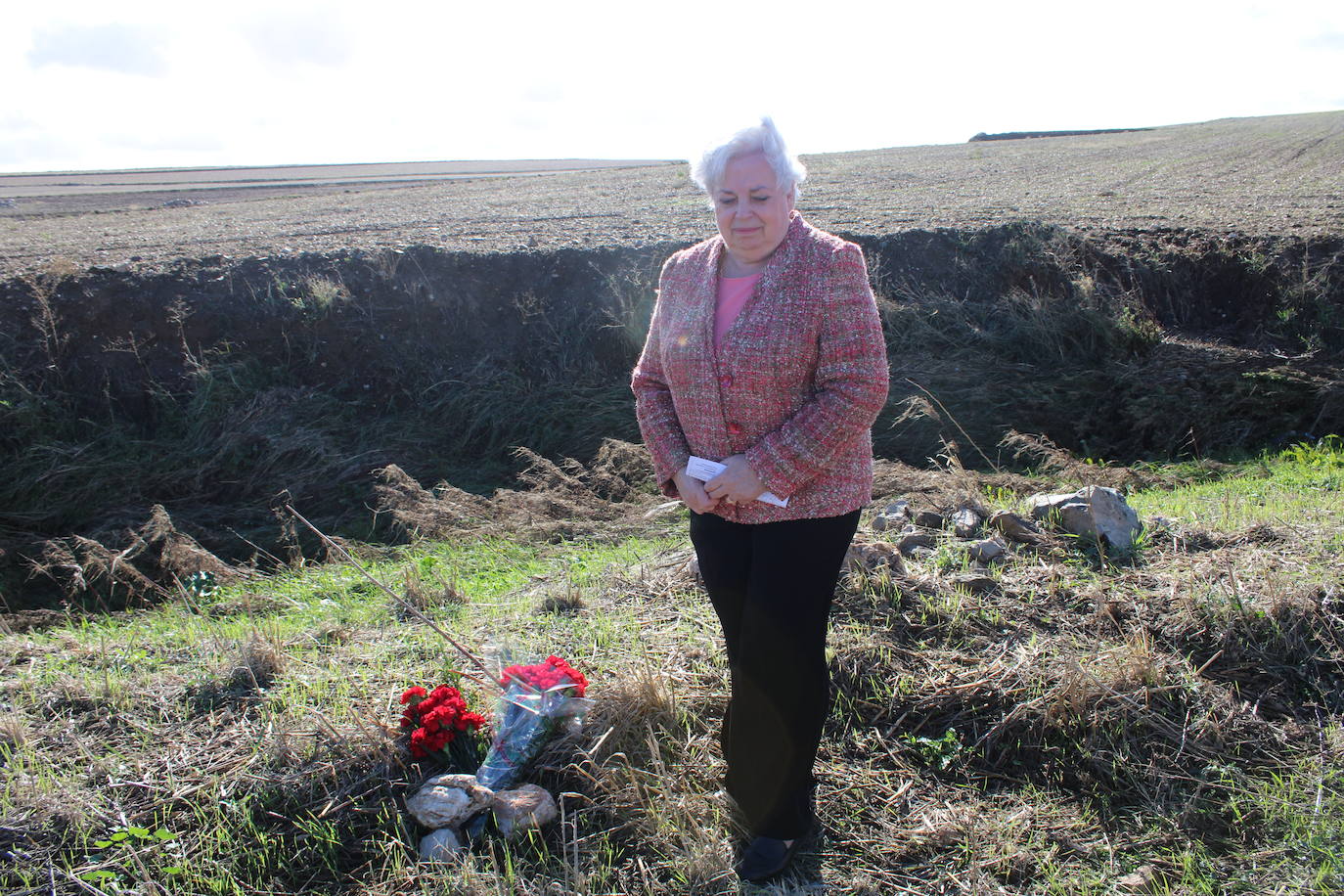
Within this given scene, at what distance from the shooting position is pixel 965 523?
4.18 meters

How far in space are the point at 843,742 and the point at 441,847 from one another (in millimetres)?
1328

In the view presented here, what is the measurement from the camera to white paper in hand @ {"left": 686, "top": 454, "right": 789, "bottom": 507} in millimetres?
2270

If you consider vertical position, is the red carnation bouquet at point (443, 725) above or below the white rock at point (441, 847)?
above

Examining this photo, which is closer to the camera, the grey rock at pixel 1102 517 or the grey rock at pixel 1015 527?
the grey rock at pixel 1102 517

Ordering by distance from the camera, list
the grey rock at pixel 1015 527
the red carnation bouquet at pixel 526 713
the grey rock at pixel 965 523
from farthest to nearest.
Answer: the grey rock at pixel 965 523
the grey rock at pixel 1015 527
the red carnation bouquet at pixel 526 713

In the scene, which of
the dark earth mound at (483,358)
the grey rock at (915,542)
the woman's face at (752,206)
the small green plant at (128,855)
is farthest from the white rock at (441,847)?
the dark earth mound at (483,358)

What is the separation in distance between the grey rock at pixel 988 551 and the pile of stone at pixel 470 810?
7.15 feet

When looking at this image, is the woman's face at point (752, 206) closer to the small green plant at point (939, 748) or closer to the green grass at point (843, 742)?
the green grass at point (843, 742)

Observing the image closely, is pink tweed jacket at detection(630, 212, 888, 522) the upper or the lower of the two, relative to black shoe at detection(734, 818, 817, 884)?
upper

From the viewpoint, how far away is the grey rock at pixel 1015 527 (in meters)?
4.04

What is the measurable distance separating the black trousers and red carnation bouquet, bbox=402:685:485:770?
0.86 m

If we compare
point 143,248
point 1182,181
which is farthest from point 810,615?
point 1182,181

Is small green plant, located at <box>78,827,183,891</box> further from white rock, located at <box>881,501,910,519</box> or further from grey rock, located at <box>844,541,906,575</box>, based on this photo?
white rock, located at <box>881,501,910,519</box>

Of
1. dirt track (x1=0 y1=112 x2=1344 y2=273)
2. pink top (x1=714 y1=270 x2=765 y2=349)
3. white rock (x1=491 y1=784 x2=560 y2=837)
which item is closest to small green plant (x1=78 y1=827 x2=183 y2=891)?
white rock (x1=491 y1=784 x2=560 y2=837)
